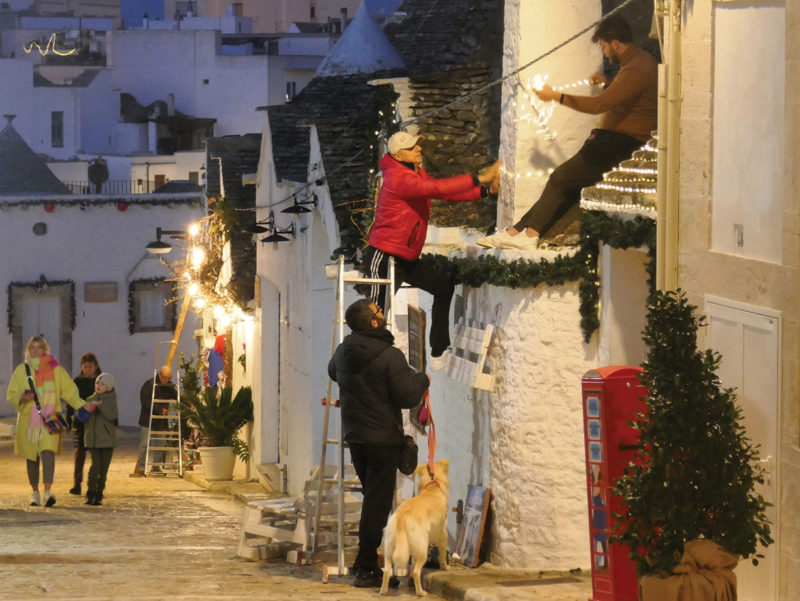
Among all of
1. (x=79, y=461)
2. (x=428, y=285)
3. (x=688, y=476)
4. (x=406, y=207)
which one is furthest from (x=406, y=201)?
(x=79, y=461)

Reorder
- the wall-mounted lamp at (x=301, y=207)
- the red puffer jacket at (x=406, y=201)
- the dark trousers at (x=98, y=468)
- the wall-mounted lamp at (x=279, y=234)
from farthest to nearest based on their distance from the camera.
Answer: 1. the wall-mounted lamp at (x=279, y=234)
2. the wall-mounted lamp at (x=301, y=207)
3. the dark trousers at (x=98, y=468)
4. the red puffer jacket at (x=406, y=201)

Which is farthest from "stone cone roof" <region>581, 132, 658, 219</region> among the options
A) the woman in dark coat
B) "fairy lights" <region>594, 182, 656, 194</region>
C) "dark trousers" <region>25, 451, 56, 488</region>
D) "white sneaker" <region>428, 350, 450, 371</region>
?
the woman in dark coat

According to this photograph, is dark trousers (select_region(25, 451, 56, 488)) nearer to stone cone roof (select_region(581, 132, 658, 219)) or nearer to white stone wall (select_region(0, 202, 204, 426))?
stone cone roof (select_region(581, 132, 658, 219))

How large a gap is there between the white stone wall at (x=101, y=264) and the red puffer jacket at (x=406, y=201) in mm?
27764

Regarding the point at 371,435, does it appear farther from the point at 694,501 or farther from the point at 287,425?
the point at 287,425

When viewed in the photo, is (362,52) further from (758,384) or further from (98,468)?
(758,384)

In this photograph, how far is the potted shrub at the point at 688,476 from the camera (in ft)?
25.0

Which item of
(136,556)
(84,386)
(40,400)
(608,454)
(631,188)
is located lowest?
(136,556)

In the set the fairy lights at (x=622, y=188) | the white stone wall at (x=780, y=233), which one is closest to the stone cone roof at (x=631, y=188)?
the fairy lights at (x=622, y=188)

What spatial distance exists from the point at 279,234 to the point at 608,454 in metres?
14.0

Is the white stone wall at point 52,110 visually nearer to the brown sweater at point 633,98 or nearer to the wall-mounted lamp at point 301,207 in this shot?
the wall-mounted lamp at point 301,207

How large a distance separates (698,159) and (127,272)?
3241 cm

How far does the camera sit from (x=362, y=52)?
87.8 feet

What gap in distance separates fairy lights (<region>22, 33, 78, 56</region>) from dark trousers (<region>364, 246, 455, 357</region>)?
48317mm
